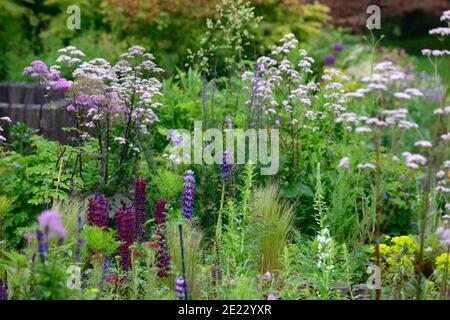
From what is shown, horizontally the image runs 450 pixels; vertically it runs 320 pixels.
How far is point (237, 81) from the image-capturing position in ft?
24.3

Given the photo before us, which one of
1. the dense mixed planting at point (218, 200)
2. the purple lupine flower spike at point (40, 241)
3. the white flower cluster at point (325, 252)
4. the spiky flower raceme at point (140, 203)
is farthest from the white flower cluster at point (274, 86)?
the purple lupine flower spike at point (40, 241)

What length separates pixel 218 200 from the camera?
5801mm

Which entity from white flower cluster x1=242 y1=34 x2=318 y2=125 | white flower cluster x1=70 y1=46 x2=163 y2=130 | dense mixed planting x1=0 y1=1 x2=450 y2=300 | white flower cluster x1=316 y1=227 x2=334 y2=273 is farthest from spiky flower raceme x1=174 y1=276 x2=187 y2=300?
white flower cluster x1=242 y1=34 x2=318 y2=125

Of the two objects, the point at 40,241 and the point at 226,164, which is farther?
the point at 226,164

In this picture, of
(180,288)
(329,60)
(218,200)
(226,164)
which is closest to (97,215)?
(180,288)

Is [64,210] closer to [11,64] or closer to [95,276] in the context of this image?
[95,276]

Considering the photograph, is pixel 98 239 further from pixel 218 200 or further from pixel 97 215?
pixel 218 200

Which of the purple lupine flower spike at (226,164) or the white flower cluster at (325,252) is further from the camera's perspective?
the purple lupine flower spike at (226,164)

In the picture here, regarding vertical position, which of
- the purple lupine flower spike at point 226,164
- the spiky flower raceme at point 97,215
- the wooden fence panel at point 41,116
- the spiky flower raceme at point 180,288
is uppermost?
the wooden fence panel at point 41,116

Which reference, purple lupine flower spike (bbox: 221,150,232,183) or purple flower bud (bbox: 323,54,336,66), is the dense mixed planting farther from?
purple flower bud (bbox: 323,54,336,66)

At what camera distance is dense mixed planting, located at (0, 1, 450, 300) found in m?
3.85

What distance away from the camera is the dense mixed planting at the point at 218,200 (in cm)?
385

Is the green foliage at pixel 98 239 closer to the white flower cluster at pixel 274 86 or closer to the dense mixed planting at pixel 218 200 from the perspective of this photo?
the dense mixed planting at pixel 218 200
